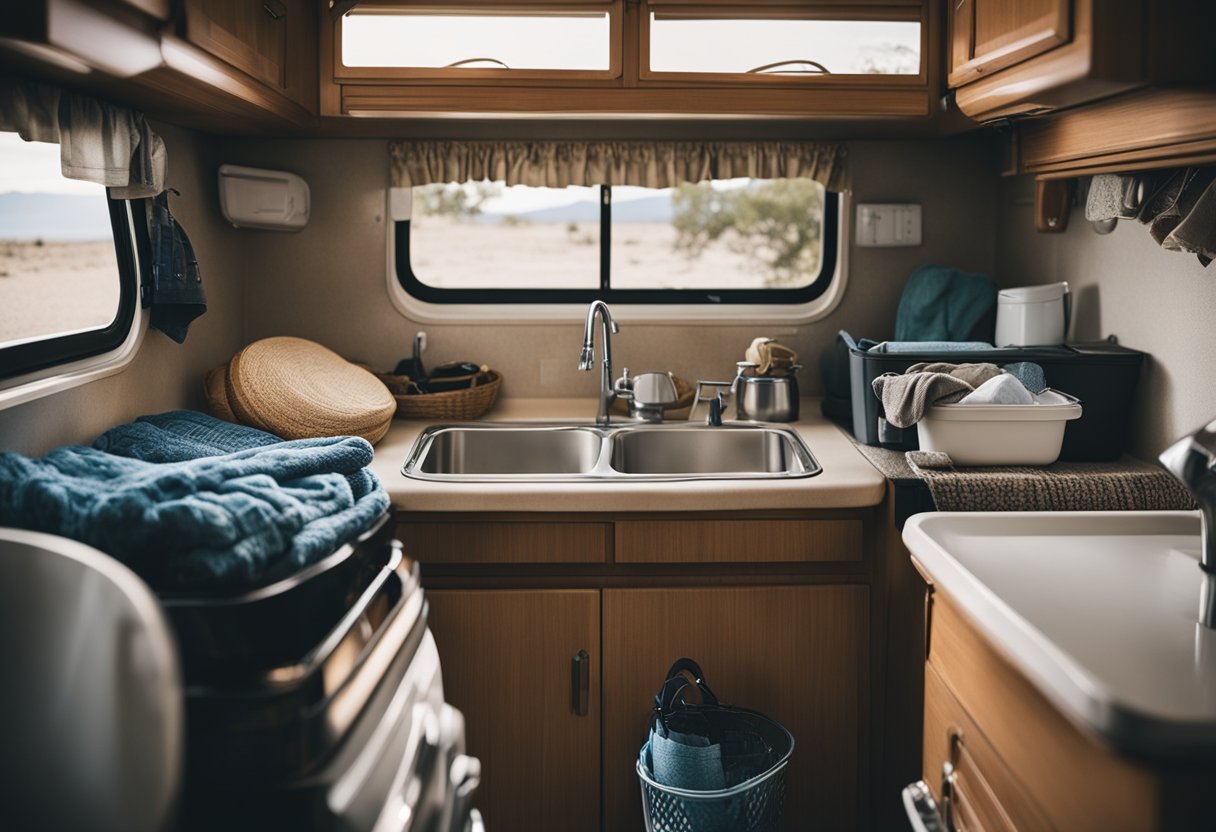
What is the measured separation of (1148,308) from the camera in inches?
87.3

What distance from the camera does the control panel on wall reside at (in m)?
2.90

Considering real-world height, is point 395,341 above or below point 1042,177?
below

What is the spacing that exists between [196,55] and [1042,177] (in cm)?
178

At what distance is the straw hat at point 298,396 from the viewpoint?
2.30 metres

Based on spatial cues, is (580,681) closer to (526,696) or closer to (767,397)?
(526,696)

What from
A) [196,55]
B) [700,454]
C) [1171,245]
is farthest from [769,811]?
[196,55]

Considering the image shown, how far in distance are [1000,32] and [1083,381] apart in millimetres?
754

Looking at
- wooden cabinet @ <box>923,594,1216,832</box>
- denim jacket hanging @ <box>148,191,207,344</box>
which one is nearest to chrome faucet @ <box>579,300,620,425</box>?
denim jacket hanging @ <box>148,191,207,344</box>

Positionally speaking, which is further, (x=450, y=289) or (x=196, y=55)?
(x=450, y=289)

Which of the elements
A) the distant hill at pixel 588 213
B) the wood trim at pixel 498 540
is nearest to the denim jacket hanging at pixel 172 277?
the wood trim at pixel 498 540

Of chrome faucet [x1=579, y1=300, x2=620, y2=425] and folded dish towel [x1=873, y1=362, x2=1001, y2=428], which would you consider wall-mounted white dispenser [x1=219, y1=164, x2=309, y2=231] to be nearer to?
chrome faucet [x1=579, y1=300, x2=620, y2=425]

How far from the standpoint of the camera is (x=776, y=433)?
261cm

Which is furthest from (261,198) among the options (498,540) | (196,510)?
(196,510)

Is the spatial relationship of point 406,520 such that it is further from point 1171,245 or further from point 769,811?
point 1171,245
